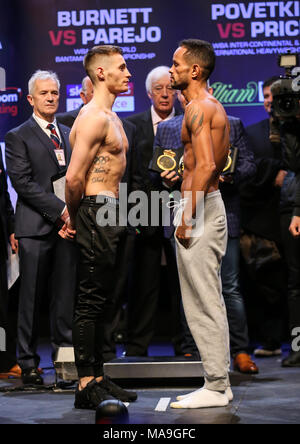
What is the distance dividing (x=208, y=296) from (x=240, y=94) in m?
2.95

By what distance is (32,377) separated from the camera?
4645 mm

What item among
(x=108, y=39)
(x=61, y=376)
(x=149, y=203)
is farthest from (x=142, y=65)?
(x=61, y=376)

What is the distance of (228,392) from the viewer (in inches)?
154

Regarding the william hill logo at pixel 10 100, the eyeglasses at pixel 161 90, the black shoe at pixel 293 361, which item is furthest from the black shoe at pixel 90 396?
the william hill logo at pixel 10 100

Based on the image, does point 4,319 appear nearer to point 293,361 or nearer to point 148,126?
point 148,126

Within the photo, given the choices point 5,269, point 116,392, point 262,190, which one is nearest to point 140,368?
point 116,392

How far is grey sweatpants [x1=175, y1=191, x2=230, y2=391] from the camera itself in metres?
3.81

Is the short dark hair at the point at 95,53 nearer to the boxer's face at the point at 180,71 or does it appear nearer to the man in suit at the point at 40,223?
the boxer's face at the point at 180,71

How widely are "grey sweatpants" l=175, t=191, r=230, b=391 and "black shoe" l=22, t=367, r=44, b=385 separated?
125 cm

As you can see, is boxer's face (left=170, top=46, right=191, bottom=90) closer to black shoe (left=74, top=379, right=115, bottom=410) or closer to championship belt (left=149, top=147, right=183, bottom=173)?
championship belt (left=149, top=147, right=183, bottom=173)

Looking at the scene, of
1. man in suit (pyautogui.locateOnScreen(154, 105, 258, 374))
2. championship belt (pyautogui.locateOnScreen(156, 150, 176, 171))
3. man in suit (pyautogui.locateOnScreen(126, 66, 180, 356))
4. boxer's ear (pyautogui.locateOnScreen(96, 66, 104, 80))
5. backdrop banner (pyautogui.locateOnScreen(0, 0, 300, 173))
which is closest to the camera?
boxer's ear (pyautogui.locateOnScreen(96, 66, 104, 80))

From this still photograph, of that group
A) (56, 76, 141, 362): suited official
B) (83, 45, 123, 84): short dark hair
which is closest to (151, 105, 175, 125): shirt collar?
(56, 76, 141, 362): suited official
